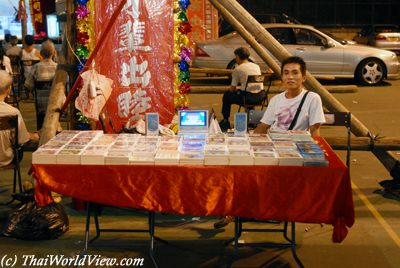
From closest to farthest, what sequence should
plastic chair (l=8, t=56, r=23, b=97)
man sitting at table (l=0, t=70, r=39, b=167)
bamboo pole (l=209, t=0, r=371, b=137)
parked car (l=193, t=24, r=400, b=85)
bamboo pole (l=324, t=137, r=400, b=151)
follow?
1. man sitting at table (l=0, t=70, r=39, b=167)
2. bamboo pole (l=324, t=137, r=400, b=151)
3. bamboo pole (l=209, t=0, r=371, b=137)
4. plastic chair (l=8, t=56, r=23, b=97)
5. parked car (l=193, t=24, r=400, b=85)

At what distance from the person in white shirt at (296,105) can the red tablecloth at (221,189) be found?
3.32 ft

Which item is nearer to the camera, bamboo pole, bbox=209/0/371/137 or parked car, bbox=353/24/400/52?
bamboo pole, bbox=209/0/371/137

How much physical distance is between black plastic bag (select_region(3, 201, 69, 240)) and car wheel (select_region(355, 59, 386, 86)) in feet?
39.8

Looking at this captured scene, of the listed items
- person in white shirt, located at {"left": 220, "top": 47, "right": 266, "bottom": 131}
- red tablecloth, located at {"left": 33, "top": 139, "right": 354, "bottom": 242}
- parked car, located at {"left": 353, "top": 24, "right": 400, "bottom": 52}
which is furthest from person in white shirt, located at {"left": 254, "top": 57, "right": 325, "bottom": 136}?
parked car, located at {"left": 353, "top": 24, "right": 400, "bottom": 52}

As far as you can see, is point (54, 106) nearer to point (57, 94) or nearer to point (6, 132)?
point (57, 94)

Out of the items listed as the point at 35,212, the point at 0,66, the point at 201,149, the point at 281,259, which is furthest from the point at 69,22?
the point at 0,66

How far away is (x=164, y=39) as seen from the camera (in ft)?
25.5

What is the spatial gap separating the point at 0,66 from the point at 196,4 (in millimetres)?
7758

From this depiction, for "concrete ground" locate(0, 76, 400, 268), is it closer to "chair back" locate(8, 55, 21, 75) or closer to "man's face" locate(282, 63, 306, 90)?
"man's face" locate(282, 63, 306, 90)

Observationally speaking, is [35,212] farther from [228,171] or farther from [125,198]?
[228,171]

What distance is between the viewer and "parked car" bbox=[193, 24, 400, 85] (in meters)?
16.1

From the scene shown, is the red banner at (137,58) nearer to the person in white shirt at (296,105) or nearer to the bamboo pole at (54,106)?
the bamboo pole at (54,106)

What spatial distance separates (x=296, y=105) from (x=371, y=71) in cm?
1132

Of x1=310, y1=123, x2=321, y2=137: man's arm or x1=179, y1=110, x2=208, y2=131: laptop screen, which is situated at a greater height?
x1=179, y1=110, x2=208, y2=131: laptop screen
